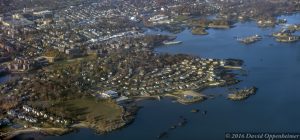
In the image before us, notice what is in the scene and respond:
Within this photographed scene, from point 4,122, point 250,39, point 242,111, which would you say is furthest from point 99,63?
point 250,39

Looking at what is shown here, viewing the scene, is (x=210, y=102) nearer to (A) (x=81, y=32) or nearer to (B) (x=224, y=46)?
(B) (x=224, y=46)

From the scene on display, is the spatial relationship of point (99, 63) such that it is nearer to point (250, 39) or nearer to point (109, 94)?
point (109, 94)

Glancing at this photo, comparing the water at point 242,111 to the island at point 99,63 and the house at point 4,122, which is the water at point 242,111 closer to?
the island at point 99,63

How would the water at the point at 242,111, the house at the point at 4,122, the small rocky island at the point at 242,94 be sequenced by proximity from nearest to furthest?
1. the water at the point at 242,111
2. the house at the point at 4,122
3. the small rocky island at the point at 242,94

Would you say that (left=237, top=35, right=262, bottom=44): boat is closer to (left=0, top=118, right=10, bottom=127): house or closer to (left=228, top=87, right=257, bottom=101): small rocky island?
(left=228, top=87, right=257, bottom=101): small rocky island

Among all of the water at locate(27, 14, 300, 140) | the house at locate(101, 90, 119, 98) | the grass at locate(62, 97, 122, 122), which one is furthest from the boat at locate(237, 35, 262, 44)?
the grass at locate(62, 97, 122, 122)

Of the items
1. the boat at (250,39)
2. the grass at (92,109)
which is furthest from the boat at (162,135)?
the boat at (250,39)

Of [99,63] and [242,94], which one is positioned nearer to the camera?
[242,94]

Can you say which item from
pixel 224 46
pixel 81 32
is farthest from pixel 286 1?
pixel 81 32
